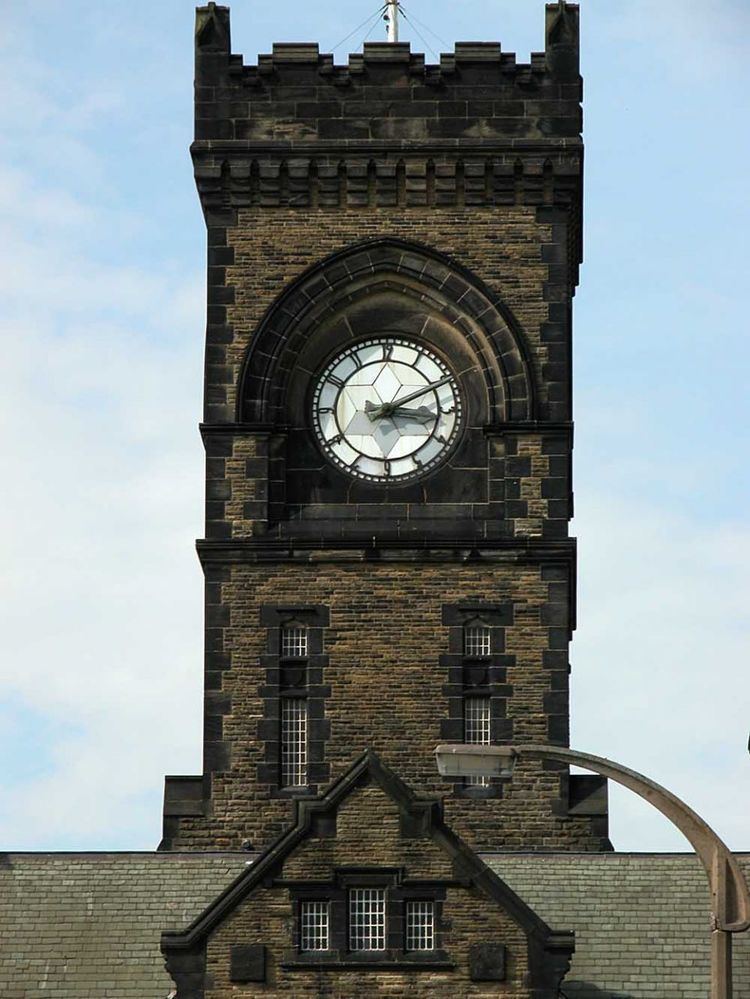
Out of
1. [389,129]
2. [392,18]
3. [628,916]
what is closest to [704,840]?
[628,916]

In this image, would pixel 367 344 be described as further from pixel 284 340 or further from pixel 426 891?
pixel 426 891

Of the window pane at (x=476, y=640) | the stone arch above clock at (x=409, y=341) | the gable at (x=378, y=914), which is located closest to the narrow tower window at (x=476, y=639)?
the window pane at (x=476, y=640)

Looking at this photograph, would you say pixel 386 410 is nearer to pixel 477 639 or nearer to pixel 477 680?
pixel 477 639

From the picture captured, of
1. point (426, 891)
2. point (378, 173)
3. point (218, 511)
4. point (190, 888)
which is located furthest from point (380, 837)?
point (378, 173)

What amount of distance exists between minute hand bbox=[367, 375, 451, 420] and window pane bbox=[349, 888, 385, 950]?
1055cm

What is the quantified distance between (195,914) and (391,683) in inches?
209

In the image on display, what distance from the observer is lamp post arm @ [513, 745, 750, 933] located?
3428cm

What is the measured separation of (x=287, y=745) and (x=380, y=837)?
20.8 feet

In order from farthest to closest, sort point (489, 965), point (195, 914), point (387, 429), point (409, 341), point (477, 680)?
1. point (409, 341)
2. point (387, 429)
3. point (477, 680)
4. point (195, 914)
5. point (489, 965)

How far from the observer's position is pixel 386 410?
56562 mm

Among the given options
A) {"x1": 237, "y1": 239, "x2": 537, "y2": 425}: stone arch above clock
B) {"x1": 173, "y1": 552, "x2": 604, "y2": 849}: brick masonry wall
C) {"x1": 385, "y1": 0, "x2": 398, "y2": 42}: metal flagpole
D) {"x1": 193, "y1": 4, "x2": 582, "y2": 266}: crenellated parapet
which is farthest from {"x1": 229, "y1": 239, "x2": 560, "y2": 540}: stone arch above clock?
Result: {"x1": 385, "y1": 0, "x2": 398, "y2": 42}: metal flagpole

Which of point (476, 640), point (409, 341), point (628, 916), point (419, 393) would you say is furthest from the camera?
point (409, 341)

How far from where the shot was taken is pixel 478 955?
48.1 m

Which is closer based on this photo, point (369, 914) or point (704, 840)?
point (704, 840)
